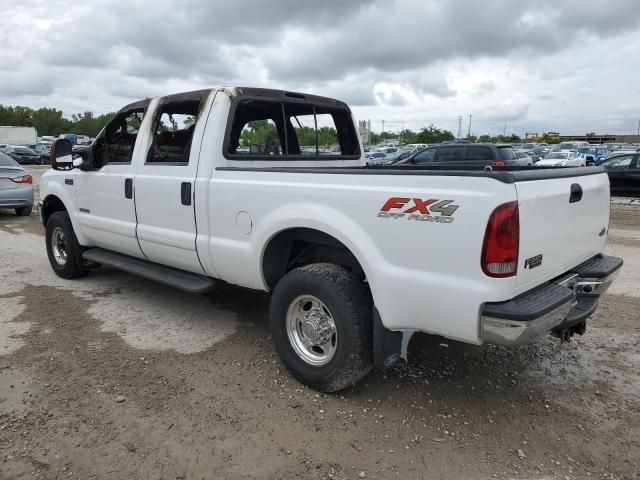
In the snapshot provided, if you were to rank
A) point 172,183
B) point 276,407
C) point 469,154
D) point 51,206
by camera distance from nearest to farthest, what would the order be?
point 276,407, point 172,183, point 51,206, point 469,154

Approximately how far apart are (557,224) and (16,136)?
2595 inches

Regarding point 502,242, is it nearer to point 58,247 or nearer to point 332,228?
point 332,228

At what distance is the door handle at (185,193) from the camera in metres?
3.97

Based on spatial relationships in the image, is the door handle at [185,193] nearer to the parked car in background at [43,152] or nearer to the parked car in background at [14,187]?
the parked car in background at [14,187]

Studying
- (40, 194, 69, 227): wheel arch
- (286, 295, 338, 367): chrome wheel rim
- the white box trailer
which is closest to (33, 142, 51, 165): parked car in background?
the white box trailer

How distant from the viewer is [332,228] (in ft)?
10.1

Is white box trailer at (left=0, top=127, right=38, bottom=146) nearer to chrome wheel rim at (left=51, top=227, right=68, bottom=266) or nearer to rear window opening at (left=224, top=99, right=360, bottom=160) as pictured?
chrome wheel rim at (left=51, top=227, right=68, bottom=266)

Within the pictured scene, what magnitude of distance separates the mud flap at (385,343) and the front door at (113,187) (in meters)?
2.67

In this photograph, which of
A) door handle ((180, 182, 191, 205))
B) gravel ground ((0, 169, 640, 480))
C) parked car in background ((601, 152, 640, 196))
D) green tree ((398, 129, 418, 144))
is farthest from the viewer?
green tree ((398, 129, 418, 144))

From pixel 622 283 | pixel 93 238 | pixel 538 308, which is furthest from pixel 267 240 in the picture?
pixel 622 283

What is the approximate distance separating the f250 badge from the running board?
1.87 meters

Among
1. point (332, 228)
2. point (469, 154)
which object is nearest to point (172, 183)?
point (332, 228)

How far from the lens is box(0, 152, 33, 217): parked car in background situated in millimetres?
10961

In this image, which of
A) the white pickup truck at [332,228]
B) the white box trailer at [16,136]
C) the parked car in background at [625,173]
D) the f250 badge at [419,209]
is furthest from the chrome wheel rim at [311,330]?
the white box trailer at [16,136]
